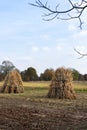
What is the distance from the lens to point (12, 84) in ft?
116

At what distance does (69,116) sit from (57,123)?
2.09 m

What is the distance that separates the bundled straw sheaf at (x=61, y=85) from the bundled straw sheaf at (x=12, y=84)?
656 centimetres

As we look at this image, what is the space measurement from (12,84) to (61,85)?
758 centimetres

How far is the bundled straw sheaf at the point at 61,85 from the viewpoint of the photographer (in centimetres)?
2809

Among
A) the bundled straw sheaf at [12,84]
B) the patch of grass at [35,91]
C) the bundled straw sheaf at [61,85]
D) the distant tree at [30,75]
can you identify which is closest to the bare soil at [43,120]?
the bundled straw sheaf at [61,85]

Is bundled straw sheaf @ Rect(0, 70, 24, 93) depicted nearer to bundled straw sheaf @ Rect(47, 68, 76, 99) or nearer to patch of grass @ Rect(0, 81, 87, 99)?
patch of grass @ Rect(0, 81, 87, 99)

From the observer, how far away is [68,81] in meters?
28.7

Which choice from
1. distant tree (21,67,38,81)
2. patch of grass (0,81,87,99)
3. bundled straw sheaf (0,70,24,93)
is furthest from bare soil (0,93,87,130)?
distant tree (21,67,38,81)

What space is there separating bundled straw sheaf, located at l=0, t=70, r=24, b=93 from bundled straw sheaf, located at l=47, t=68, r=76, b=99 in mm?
6559

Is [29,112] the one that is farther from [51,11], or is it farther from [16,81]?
[16,81]

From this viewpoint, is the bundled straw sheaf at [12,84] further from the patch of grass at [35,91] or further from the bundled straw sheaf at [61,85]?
the bundled straw sheaf at [61,85]

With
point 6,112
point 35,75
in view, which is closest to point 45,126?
point 6,112

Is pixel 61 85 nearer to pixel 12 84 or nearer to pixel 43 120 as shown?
pixel 12 84

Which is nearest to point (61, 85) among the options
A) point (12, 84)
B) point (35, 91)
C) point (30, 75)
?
point (12, 84)
